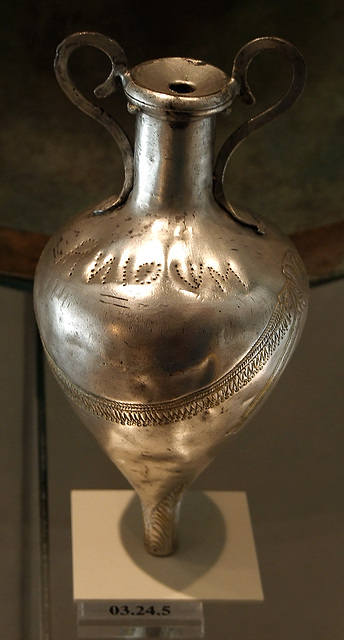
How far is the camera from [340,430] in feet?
4.87

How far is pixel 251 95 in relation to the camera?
102 cm

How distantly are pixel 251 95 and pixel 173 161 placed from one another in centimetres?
12

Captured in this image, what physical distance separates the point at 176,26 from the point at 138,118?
2.14 ft

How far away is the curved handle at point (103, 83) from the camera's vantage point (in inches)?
39.0

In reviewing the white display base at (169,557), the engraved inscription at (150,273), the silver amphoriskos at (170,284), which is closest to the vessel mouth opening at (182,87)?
the silver amphoriskos at (170,284)

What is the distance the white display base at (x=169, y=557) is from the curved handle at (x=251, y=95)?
18.9 inches

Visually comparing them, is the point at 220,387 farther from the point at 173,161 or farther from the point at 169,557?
the point at 169,557

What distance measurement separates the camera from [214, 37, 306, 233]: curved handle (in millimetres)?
995

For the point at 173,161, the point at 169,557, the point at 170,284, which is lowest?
the point at 169,557

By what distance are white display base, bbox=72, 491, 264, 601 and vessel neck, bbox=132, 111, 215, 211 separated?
52cm

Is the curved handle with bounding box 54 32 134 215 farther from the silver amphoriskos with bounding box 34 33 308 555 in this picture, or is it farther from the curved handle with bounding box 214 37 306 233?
the curved handle with bounding box 214 37 306 233

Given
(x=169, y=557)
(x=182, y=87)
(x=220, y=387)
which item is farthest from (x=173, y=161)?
(x=169, y=557)

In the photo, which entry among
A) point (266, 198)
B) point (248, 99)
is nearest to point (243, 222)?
point (248, 99)

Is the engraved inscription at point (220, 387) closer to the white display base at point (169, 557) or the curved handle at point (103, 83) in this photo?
the curved handle at point (103, 83)
